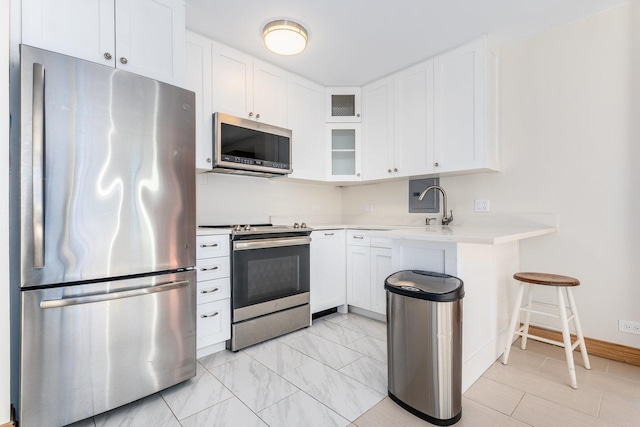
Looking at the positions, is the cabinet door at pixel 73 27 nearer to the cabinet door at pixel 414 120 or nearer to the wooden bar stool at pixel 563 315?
the cabinet door at pixel 414 120

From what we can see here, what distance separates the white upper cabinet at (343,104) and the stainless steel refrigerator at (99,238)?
184 cm

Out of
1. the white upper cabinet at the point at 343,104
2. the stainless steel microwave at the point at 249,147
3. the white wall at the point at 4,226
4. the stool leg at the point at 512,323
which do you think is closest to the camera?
the white wall at the point at 4,226

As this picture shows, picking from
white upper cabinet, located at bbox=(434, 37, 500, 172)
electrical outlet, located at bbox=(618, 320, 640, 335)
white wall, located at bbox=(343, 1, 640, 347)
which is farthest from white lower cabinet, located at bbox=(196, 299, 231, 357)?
electrical outlet, located at bbox=(618, 320, 640, 335)

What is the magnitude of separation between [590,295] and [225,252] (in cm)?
271

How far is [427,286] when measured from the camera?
1571 mm

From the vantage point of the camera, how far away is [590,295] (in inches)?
88.7

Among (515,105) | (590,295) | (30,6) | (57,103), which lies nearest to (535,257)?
(590,295)

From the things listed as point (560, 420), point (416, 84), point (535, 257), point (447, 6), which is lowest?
point (560, 420)

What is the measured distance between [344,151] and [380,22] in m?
1.38

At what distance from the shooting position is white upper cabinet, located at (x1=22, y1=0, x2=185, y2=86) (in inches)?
59.4

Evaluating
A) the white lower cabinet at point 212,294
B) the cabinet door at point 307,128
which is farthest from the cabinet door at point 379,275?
the white lower cabinet at point 212,294

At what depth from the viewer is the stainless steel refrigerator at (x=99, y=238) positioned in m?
1.37

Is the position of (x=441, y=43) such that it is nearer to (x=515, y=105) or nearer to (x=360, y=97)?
(x=515, y=105)

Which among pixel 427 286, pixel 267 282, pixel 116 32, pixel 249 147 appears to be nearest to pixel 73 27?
pixel 116 32
